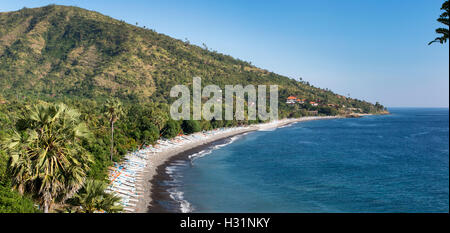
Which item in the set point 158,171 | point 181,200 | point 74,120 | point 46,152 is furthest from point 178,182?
point 46,152

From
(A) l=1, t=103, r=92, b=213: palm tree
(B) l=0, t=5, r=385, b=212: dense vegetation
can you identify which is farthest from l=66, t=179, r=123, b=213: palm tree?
(A) l=1, t=103, r=92, b=213: palm tree

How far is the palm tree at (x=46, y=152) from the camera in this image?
15.8 meters

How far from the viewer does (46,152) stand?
16.1 meters

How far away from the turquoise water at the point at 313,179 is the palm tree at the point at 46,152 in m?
21.3

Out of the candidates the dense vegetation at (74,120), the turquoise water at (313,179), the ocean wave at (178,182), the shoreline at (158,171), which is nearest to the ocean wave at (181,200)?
the ocean wave at (178,182)

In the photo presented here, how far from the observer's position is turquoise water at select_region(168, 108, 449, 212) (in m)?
41.4

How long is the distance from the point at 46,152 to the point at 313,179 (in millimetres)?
47611

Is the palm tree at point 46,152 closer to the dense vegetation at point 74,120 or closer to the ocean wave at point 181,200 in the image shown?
the dense vegetation at point 74,120

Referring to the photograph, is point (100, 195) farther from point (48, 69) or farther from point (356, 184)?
point (48, 69)

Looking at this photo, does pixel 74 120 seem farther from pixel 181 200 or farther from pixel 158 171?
pixel 158 171

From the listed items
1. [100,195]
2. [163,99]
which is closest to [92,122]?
[100,195]

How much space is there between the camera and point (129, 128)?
234ft

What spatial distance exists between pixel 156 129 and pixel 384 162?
2101 inches

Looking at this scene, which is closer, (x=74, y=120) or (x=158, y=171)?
(x=74, y=120)
